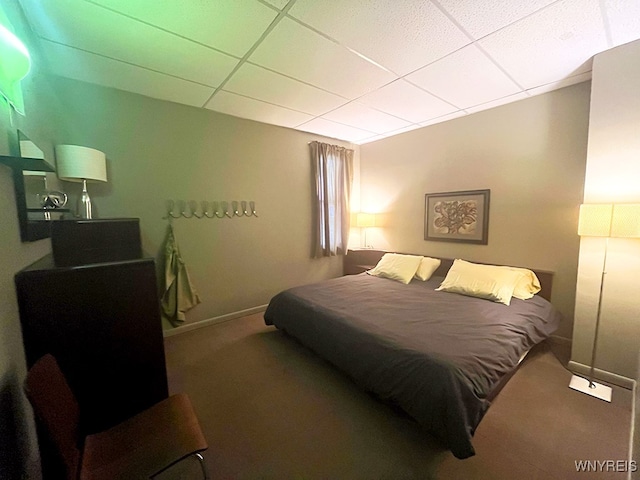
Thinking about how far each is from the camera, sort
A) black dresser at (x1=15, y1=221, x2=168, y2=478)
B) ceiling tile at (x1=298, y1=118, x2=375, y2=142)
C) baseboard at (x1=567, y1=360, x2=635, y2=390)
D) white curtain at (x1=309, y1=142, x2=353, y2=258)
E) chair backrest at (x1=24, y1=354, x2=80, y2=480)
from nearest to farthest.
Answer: chair backrest at (x1=24, y1=354, x2=80, y2=480), black dresser at (x1=15, y1=221, x2=168, y2=478), baseboard at (x1=567, y1=360, x2=635, y2=390), ceiling tile at (x1=298, y1=118, x2=375, y2=142), white curtain at (x1=309, y1=142, x2=353, y2=258)

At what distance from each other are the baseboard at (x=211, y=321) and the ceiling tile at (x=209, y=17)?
281cm

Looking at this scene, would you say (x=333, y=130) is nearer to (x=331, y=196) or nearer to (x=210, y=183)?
(x=331, y=196)

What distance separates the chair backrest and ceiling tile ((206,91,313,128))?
8.35ft

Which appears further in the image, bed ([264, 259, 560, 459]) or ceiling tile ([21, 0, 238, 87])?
ceiling tile ([21, 0, 238, 87])

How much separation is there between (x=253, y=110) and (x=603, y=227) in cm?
339

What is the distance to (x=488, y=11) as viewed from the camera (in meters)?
1.53

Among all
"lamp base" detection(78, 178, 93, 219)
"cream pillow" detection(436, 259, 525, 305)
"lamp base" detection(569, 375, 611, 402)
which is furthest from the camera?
"cream pillow" detection(436, 259, 525, 305)

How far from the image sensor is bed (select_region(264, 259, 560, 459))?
1373 millimetres

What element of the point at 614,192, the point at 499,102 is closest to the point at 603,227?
the point at 614,192

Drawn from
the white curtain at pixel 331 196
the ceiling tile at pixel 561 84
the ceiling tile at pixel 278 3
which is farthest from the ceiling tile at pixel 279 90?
the ceiling tile at pixel 561 84

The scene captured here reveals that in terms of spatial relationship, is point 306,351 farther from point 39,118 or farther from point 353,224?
point 39,118

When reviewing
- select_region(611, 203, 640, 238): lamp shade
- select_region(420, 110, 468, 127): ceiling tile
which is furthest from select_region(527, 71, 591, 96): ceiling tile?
select_region(611, 203, 640, 238): lamp shade

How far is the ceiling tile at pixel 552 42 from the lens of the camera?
1.54 meters

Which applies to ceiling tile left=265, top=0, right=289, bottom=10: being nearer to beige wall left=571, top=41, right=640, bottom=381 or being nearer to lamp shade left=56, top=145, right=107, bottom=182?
lamp shade left=56, top=145, right=107, bottom=182
